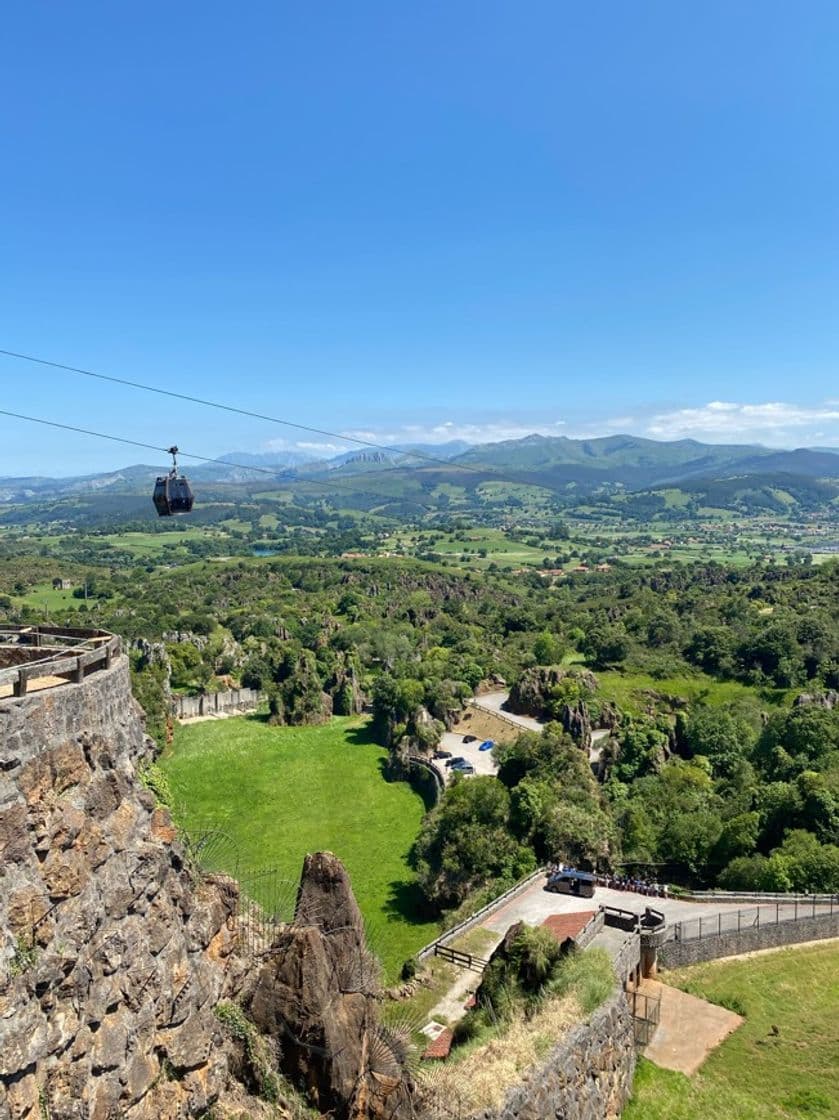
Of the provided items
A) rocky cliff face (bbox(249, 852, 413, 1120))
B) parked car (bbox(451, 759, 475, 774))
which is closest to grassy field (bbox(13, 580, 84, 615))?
parked car (bbox(451, 759, 475, 774))

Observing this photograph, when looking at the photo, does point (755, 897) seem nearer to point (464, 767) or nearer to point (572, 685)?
point (464, 767)

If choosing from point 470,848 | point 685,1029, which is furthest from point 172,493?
point 685,1029

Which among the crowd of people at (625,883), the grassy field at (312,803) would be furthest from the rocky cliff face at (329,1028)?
the crowd of people at (625,883)

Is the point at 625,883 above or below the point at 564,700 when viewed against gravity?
above

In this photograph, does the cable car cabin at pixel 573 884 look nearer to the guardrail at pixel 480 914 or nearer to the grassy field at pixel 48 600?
the guardrail at pixel 480 914

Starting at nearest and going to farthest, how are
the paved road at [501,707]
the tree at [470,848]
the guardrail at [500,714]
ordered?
1. the tree at [470,848]
2. the guardrail at [500,714]
3. the paved road at [501,707]
